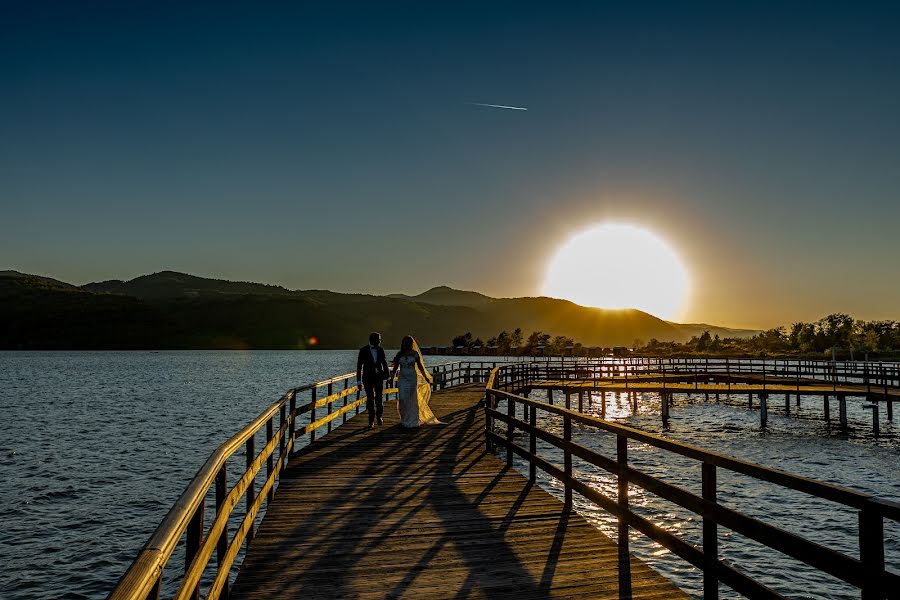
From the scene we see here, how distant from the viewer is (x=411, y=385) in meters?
15.5

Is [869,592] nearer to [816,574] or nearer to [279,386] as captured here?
[816,574]

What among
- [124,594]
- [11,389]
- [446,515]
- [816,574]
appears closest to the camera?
[124,594]

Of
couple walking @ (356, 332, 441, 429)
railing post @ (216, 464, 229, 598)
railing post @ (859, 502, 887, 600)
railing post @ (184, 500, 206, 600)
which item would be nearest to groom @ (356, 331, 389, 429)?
couple walking @ (356, 332, 441, 429)

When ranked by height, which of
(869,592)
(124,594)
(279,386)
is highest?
(124,594)

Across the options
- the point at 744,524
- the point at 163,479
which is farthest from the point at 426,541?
the point at 163,479

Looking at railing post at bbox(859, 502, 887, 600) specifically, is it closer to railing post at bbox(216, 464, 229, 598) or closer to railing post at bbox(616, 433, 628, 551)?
railing post at bbox(616, 433, 628, 551)

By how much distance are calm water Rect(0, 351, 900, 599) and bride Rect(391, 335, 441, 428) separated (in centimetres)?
437

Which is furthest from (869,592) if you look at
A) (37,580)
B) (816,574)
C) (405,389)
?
(37,580)

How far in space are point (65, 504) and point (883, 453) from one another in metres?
29.3

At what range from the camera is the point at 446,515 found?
7.96 metres

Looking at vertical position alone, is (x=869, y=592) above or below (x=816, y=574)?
above

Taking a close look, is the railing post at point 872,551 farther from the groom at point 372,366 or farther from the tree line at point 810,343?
the tree line at point 810,343

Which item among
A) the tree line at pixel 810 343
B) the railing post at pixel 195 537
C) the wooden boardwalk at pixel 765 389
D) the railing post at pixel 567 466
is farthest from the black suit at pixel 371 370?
the tree line at pixel 810 343

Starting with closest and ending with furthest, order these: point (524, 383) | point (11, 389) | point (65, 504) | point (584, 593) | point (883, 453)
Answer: point (584, 593), point (65, 504), point (883, 453), point (524, 383), point (11, 389)
